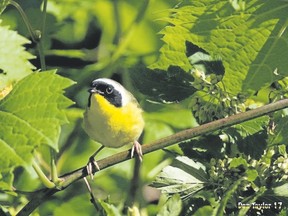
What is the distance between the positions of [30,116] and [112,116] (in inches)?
24.1

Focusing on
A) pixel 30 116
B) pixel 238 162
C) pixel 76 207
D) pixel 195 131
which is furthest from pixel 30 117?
pixel 76 207

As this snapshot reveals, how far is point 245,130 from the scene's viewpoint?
5.25ft

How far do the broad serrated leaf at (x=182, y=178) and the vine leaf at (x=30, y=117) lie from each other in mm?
287

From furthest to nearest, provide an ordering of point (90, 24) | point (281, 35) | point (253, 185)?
point (90, 24)
point (281, 35)
point (253, 185)

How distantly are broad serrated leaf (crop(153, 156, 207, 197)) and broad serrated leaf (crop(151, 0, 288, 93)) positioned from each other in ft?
0.55

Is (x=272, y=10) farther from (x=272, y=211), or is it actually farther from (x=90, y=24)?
(x=90, y=24)

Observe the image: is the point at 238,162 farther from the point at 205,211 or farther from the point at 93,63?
the point at 93,63

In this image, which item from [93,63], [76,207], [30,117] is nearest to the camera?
[30,117]

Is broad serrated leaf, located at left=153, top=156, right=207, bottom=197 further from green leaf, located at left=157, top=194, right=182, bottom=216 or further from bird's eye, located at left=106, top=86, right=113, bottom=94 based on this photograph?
bird's eye, located at left=106, top=86, right=113, bottom=94

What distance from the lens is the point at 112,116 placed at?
1996 mm

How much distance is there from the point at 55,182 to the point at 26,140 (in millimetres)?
120

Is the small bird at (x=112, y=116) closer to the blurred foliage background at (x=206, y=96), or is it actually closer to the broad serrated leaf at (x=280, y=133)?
the blurred foliage background at (x=206, y=96)

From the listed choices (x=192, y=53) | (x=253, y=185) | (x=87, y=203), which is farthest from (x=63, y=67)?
(x=253, y=185)

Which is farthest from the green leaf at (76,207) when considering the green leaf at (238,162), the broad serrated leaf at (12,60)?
the green leaf at (238,162)
